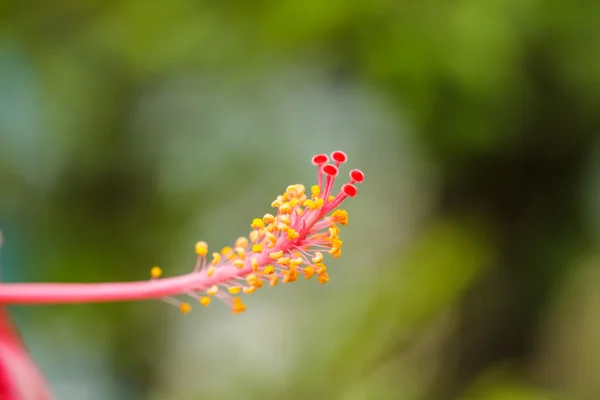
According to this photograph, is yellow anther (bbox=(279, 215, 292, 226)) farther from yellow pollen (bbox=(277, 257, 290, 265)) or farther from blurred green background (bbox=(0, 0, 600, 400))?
blurred green background (bbox=(0, 0, 600, 400))

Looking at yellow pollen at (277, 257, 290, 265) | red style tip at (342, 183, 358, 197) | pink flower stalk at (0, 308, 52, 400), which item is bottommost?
pink flower stalk at (0, 308, 52, 400)

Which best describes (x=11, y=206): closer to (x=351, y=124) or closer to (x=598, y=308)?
(x=351, y=124)

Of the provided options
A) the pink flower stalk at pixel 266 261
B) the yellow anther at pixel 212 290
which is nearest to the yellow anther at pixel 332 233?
the pink flower stalk at pixel 266 261

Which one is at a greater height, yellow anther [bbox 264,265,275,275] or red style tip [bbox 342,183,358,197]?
red style tip [bbox 342,183,358,197]

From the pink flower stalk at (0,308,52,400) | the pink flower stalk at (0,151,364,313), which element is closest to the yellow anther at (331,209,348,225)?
the pink flower stalk at (0,151,364,313)

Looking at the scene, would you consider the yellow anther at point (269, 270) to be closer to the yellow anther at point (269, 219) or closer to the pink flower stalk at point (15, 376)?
the yellow anther at point (269, 219)

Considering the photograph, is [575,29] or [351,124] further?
[351,124]

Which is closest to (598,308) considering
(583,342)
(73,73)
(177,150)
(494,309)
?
(583,342)
